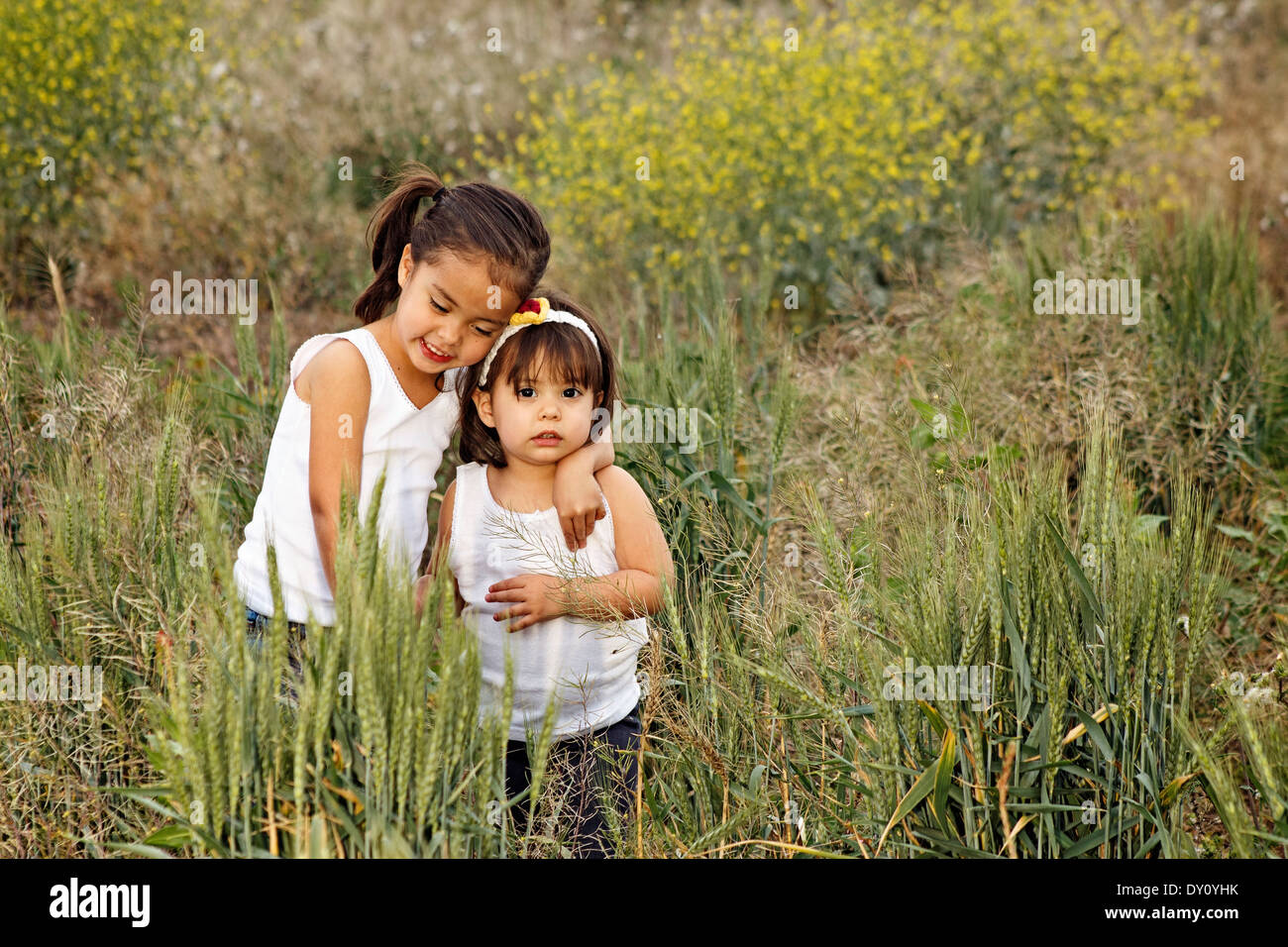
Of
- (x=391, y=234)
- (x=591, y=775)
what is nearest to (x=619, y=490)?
(x=591, y=775)

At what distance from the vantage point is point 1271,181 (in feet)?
22.0

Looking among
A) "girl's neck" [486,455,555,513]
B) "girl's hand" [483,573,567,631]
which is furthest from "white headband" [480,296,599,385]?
"girl's hand" [483,573,567,631]

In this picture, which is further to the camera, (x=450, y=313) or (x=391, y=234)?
(x=391, y=234)

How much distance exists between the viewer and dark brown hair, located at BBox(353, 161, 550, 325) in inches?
89.5

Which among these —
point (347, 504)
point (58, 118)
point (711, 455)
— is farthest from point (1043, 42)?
point (347, 504)

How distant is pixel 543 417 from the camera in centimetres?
224

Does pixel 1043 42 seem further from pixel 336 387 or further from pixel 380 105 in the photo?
pixel 336 387

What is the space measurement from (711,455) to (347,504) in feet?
5.17

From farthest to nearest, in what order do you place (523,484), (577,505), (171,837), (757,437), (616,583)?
(757,437), (523,484), (577,505), (616,583), (171,837)

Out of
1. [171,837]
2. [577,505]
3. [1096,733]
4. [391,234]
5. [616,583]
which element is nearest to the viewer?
[171,837]

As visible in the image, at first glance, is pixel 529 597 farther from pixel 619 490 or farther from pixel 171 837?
pixel 171 837

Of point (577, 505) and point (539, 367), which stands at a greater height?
point (539, 367)

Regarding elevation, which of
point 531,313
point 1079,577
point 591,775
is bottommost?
point 591,775

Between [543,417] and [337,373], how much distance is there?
0.41 meters
